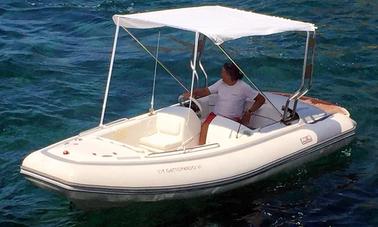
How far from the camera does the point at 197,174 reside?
9.66 metres

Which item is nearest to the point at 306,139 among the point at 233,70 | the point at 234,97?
the point at 234,97

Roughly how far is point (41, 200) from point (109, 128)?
168 cm

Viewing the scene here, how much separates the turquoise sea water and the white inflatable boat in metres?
0.49

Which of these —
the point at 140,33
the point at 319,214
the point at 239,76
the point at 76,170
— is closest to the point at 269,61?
the point at 140,33

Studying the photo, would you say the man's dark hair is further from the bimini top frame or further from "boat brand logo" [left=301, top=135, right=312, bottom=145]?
"boat brand logo" [left=301, top=135, right=312, bottom=145]

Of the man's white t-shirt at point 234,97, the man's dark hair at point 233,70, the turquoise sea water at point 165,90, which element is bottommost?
the turquoise sea water at point 165,90

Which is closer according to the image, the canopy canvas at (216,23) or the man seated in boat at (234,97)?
the canopy canvas at (216,23)

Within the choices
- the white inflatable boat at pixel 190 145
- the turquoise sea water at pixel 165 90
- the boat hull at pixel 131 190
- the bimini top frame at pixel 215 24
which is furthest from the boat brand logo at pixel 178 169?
the bimini top frame at pixel 215 24

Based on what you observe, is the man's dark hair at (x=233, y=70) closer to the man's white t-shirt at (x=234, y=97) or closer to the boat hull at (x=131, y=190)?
the man's white t-shirt at (x=234, y=97)

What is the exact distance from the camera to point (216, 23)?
1000 cm

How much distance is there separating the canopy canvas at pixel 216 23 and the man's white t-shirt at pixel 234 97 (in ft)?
3.99

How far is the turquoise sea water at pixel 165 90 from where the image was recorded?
10188 mm

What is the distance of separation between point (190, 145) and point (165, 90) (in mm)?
5200

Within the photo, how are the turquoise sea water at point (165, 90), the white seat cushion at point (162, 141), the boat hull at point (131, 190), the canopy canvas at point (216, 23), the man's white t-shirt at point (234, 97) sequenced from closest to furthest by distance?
the boat hull at point (131, 190), the canopy canvas at point (216, 23), the turquoise sea water at point (165, 90), the white seat cushion at point (162, 141), the man's white t-shirt at point (234, 97)
